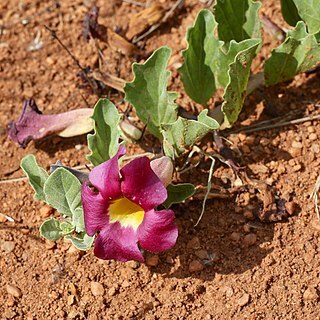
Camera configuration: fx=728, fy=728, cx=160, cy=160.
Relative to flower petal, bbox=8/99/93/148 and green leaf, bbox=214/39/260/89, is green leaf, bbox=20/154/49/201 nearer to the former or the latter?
flower petal, bbox=8/99/93/148

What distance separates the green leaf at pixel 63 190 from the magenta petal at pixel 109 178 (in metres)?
0.12

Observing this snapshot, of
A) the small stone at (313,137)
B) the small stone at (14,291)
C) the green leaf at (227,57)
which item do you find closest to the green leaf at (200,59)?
the green leaf at (227,57)

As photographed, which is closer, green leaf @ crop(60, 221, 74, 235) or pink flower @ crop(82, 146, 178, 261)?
pink flower @ crop(82, 146, 178, 261)

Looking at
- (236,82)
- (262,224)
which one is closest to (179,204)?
(262,224)

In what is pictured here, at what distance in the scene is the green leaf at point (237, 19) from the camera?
2.85 metres

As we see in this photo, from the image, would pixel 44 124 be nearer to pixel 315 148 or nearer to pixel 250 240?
pixel 250 240

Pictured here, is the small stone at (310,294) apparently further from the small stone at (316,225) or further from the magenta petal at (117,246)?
the magenta petal at (117,246)

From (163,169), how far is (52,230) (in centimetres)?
45

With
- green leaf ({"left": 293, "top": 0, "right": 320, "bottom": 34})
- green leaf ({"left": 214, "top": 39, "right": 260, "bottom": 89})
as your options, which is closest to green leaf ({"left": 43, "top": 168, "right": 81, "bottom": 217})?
green leaf ({"left": 214, "top": 39, "right": 260, "bottom": 89})

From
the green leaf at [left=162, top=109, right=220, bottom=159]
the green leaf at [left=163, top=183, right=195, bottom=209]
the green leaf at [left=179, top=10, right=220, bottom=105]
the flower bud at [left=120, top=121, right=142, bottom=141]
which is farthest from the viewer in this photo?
the flower bud at [left=120, top=121, right=142, bottom=141]

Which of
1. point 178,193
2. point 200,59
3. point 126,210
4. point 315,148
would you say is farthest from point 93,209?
point 315,148

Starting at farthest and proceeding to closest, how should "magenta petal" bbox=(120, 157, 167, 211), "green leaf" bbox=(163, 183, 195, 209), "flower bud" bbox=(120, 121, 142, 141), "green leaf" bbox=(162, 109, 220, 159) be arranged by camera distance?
"flower bud" bbox=(120, 121, 142, 141)
"green leaf" bbox=(163, 183, 195, 209)
"green leaf" bbox=(162, 109, 220, 159)
"magenta petal" bbox=(120, 157, 167, 211)

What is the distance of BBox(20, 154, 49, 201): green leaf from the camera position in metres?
2.62

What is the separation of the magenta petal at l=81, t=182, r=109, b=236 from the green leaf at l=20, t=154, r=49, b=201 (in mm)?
251
